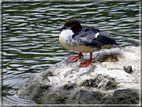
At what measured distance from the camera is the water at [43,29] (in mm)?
7547

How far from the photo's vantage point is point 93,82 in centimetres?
522

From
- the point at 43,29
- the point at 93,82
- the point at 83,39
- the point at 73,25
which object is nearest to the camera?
the point at 93,82

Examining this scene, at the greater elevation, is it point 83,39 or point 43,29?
point 83,39

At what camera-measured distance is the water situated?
24.8 ft

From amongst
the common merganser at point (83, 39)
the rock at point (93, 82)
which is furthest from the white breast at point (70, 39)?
the rock at point (93, 82)

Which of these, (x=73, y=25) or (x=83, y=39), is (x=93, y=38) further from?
(x=73, y=25)

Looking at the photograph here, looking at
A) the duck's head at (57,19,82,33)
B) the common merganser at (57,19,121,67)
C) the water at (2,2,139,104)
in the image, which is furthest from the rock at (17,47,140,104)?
the duck's head at (57,19,82,33)

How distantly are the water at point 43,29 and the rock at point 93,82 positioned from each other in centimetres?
47

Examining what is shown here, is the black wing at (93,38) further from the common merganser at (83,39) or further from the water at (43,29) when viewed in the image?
the water at (43,29)

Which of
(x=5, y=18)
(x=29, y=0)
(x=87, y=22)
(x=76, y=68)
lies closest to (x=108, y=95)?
(x=76, y=68)

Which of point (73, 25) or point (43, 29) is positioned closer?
point (73, 25)

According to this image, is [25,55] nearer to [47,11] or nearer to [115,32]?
[115,32]

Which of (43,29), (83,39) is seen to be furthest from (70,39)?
(43,29)

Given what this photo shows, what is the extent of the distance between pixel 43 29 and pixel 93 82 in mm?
5411
